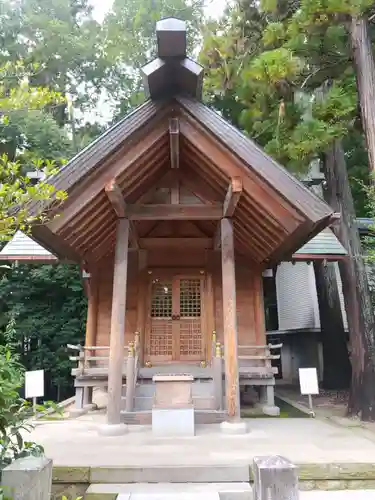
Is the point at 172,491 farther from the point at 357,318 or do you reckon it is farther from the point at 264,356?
the point at 357,318

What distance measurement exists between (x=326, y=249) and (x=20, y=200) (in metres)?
6.73

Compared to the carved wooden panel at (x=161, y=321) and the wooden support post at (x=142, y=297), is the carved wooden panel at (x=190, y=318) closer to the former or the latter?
the carved wooden panel at (x=161, y=321)

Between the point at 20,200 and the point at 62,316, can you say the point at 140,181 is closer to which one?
the point at 20,200

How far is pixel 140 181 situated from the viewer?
6504mm

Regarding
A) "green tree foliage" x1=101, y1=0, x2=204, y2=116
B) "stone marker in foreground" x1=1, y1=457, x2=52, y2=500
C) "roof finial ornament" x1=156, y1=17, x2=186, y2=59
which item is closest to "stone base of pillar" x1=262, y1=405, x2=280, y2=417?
"stone marker in foreground" x1=1, y1=457, x2=52, y2=500

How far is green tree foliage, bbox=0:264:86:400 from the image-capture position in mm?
12391

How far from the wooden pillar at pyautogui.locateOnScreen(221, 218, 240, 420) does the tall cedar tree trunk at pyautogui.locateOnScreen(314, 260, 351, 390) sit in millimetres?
7134

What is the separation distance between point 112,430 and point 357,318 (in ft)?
17.7

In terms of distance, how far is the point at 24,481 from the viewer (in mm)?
2592

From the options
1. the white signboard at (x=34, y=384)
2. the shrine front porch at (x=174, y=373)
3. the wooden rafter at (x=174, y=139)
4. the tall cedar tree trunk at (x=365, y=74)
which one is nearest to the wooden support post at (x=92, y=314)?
the shrine front porch at (x=174, y=373)

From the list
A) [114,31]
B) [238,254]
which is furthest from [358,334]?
[114,31]

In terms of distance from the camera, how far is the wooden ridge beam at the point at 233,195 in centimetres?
575

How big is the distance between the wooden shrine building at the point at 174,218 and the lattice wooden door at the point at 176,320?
0.02 meters


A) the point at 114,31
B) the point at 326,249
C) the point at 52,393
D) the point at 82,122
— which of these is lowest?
the point at 52,393
